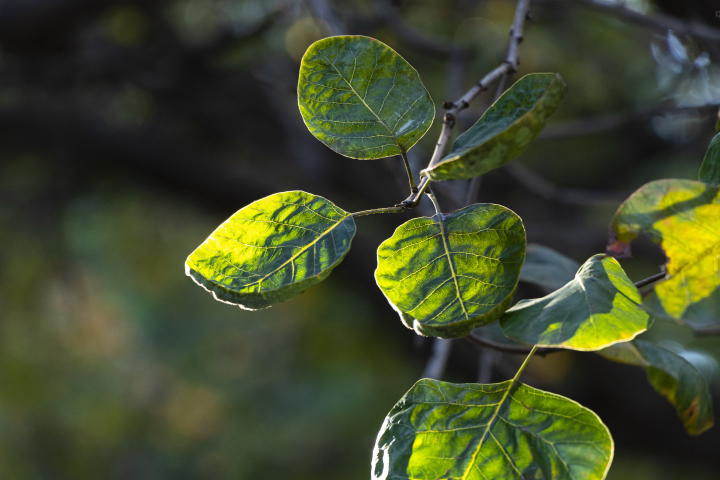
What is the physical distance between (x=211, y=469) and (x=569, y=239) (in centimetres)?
246

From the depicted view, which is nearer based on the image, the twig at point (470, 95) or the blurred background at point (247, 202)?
the twig at point (470, 95)

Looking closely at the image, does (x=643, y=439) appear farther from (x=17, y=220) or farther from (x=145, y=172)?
(x=17, y=220)

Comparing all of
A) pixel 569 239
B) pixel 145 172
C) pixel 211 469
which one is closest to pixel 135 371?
pixel 211 469

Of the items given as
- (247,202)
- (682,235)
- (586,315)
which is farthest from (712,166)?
(247,202)

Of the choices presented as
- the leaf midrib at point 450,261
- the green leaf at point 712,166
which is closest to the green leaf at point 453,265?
the leaf midrib at point 450,261

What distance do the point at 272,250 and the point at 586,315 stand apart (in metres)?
0.21

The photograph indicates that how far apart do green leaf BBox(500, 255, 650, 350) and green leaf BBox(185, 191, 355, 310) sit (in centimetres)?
13

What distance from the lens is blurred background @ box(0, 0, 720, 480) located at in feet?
5.28

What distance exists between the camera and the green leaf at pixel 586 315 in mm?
290

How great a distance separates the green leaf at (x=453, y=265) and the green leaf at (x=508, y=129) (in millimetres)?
60

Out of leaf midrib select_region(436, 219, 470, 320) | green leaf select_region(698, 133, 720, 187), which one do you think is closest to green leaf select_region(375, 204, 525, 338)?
leaf midrib select_region(436, 219, 470, 320)

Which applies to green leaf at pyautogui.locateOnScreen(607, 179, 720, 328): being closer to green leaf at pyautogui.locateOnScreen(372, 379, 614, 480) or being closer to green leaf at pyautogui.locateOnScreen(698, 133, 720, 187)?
green leaf at pyautogui.locateOnScreen(698, 133, 720, 187)

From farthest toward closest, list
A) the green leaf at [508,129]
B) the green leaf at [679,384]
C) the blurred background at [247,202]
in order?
the blurred background at [247,202] → the green leaf at [679,384] → the green leaf at [508,129]

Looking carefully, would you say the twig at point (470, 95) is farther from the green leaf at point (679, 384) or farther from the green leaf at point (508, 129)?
the green leaf at point (679, 384)
